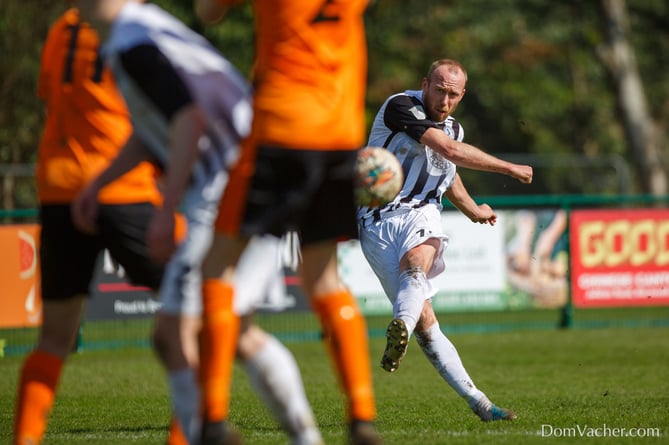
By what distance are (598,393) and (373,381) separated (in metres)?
2.33

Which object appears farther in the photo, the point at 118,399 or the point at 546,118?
the point at 546,118

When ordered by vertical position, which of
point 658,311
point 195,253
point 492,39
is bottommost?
point 658,311

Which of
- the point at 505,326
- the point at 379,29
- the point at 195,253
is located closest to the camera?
the point at 195,253

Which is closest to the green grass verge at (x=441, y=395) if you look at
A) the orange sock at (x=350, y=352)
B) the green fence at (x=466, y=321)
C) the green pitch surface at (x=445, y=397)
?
the green pitch surface at (x=445, y=397)

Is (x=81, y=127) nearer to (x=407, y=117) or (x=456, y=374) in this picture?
(x=407, y=117)

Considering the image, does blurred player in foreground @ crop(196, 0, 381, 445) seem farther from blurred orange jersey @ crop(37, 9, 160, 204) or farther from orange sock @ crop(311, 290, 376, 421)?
blurred orange jersey @ crop(37, 9, 160, 204)

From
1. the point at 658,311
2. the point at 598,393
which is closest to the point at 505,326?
the point at 658,311

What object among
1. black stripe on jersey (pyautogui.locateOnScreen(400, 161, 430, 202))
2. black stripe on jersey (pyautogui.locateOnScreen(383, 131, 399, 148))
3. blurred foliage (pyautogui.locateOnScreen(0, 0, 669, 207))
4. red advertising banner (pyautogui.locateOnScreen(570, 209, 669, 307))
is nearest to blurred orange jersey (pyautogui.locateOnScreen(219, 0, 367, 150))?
black stripe on jersey (pyautogui.locateOnScreen(383, 131, 399, 148))

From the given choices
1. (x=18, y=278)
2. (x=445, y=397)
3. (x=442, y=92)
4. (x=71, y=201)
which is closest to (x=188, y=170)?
(x=71, y=201)

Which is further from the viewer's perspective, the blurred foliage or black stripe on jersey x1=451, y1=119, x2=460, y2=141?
the blurred foliage

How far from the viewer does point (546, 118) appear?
42812 millimetres

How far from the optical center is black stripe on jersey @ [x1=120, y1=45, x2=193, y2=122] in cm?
468

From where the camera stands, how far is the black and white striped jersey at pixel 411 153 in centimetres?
795

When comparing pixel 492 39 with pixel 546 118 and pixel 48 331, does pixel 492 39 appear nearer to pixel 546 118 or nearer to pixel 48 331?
pixel 546 118
